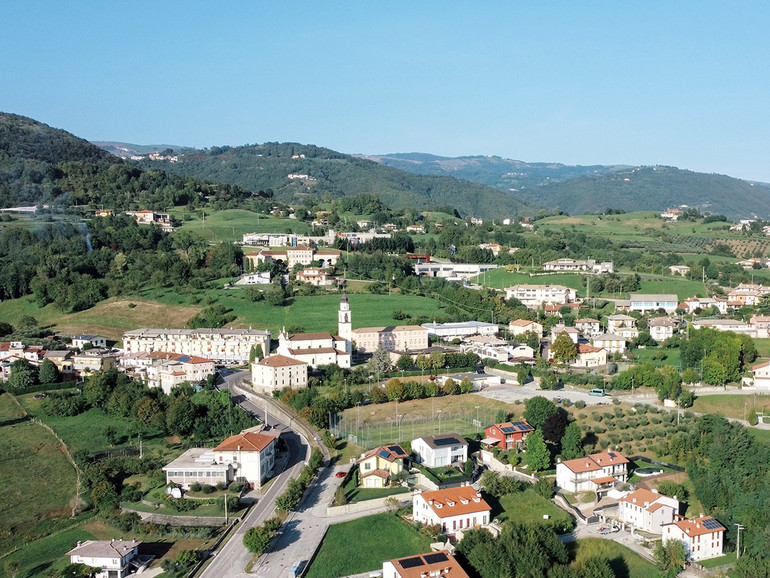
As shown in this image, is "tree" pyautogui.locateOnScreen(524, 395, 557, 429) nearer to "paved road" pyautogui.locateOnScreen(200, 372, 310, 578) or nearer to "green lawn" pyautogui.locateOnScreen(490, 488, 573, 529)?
"green lawn" pyautogui.locateOnScreen(490, 488, 573, 529)

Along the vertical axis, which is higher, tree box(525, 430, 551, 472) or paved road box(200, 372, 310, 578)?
tree box(525, 430, 551, 472)

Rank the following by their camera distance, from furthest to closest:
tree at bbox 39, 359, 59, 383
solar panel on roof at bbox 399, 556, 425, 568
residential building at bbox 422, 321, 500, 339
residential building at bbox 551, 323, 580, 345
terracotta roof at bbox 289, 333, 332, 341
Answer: residential building at bbox 422, 321, 500, 339
residential building at bbox 551, 323, 580, 345
terracotta roof at bbox 289, 333, 332, 341
tree at bbox 39, 359, 59, 383
solar panel on roof at bbox 399, 556, 425, 568

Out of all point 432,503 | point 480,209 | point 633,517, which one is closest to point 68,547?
point 432,503

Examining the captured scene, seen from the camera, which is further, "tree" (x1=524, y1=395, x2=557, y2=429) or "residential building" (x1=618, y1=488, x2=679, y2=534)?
"tree" (x1=524, y1=395, x2=557, y2=429)

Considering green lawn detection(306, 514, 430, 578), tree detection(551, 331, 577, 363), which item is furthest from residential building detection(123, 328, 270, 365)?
green lawn detection(306, 514, 430, 578)

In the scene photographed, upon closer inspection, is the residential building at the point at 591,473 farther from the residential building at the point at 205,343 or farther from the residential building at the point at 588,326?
the residential building at the point at 205,343

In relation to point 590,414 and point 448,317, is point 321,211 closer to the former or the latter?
point 448,317
